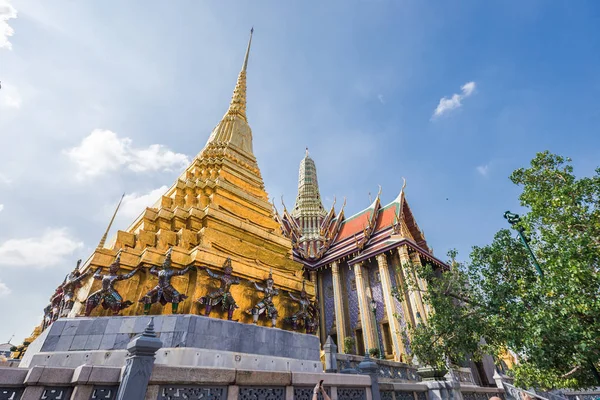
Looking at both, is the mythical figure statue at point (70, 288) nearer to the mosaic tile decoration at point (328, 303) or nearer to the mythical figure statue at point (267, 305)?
the mythical figure statue at point (267, 305)

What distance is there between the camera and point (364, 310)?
1966 cm

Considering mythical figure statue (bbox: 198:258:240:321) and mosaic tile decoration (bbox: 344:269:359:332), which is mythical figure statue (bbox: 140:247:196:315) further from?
mosaic tile decoration (bbox: 344:269:359:332)

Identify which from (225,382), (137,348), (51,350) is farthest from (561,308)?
(51,350)

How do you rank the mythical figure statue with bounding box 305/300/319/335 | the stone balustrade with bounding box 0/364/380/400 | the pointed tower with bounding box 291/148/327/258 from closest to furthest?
the stone balustrade with bounding box 0/364/380/400
the mythical figure statue with bounding box 305/300/319/335
the pointed tower with bounding box 291/148/327/258

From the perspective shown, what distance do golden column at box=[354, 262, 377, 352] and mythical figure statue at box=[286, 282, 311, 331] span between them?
1069cm

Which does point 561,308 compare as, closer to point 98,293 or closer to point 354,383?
point 354,383

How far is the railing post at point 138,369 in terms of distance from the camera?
305 cm

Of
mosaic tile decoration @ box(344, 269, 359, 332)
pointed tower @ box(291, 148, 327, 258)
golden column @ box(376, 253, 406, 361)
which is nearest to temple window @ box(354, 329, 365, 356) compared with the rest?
mosaic tile decoration @ box(344, 269, 359, 332)

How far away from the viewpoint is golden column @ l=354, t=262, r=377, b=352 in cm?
1842

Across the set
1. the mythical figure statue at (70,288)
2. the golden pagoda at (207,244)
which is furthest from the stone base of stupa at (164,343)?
the mythical figure statue at (70,288)

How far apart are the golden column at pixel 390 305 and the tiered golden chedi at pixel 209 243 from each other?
377 inches

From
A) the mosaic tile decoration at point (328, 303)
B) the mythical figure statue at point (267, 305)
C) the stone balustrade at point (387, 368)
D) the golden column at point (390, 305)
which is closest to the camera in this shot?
the mythical figure statue at point (267, 305)

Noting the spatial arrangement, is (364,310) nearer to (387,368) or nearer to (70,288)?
(387,368)

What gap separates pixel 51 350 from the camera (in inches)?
243
